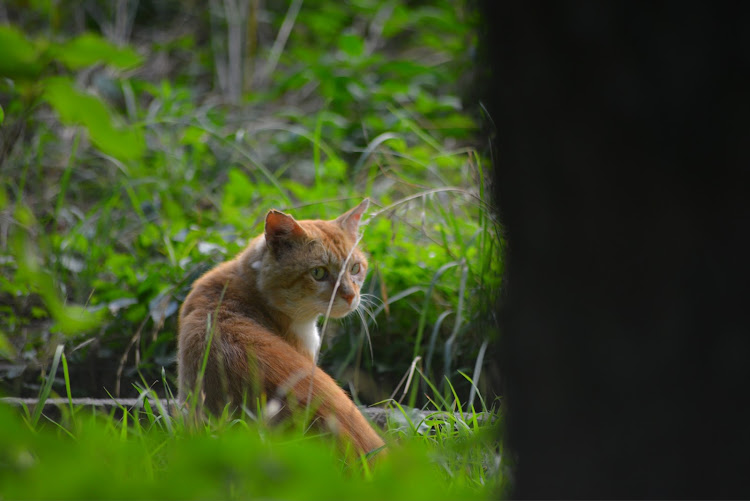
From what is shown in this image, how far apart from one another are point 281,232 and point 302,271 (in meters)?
0.17

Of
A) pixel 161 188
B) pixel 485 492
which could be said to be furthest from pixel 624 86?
pixel 161 188

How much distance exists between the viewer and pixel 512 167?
965mm

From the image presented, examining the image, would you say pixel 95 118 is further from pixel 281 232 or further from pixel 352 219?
pixel 352 219

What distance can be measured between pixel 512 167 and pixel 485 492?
Result: 907mm

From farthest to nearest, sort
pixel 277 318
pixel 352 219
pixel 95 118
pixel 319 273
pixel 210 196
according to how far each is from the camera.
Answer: pixel 210 196
pixel 352 219
pixel 319 273
pixel 277 318
pixel 95 118

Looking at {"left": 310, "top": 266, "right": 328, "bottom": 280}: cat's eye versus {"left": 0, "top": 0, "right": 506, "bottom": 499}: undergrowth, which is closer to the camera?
{"left": 0, "top": 0, "right": 506, "bottom": 499}: undergrowth

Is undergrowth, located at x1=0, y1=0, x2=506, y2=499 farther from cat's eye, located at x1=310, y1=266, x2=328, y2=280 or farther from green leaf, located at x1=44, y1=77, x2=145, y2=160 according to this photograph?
cat's eye, located at x1=310, y1=266, x2=328, y2=280

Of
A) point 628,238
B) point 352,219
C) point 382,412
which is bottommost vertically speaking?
point 382,412

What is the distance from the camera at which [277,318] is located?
2.47 m

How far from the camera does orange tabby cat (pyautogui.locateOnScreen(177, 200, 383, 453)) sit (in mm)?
1943

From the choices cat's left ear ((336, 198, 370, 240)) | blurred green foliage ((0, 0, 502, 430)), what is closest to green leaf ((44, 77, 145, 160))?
blurred green foliage ((0, 0, 502, 430))

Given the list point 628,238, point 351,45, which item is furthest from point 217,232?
point 351,45

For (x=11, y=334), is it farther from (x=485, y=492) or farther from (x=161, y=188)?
(x=485, y=492)

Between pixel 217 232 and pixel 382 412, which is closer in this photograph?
pixel 382 412
